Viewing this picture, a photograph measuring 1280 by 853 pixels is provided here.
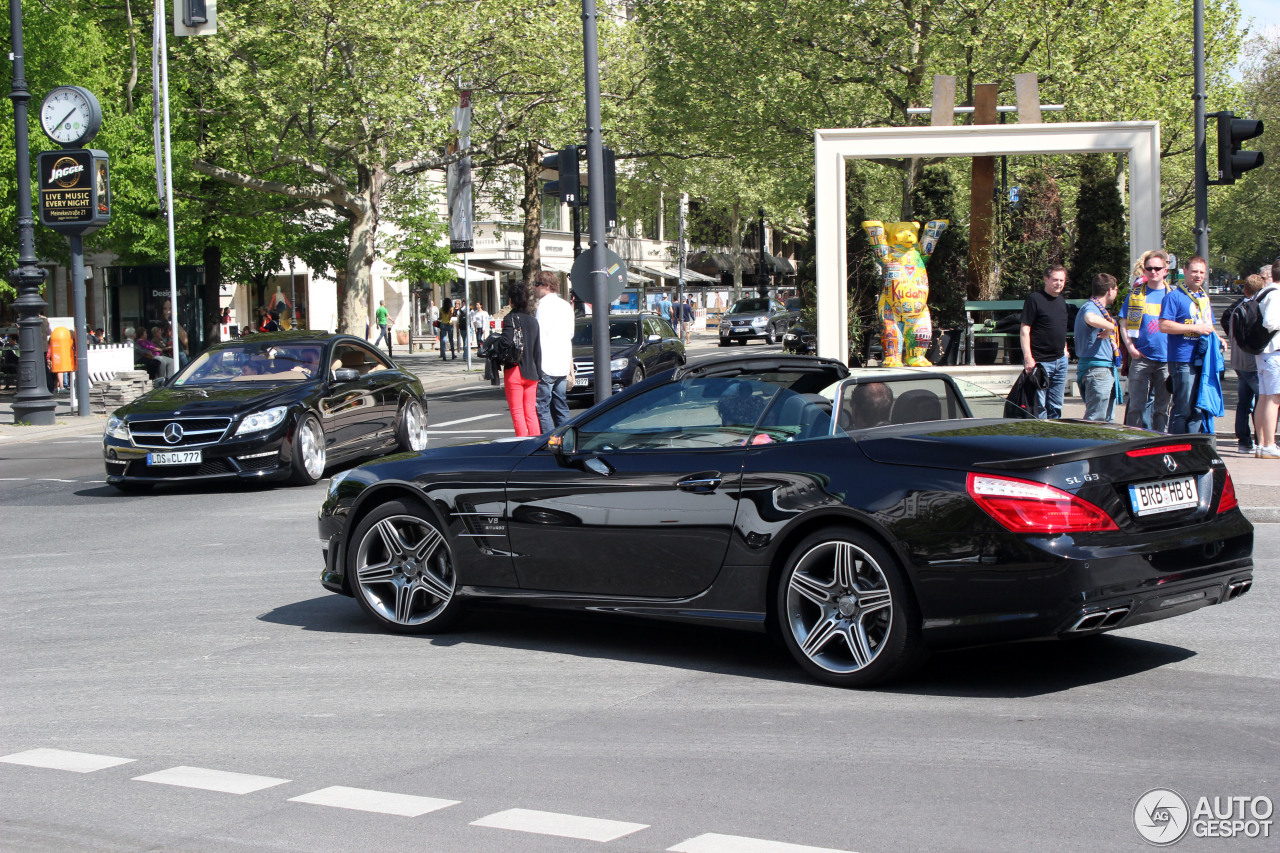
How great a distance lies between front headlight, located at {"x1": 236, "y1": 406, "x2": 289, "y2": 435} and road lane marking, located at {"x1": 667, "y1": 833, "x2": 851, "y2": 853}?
395 inches

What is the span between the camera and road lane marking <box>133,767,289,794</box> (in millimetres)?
4797

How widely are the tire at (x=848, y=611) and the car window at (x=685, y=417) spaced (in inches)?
24.8

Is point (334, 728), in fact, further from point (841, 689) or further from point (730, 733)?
point (841, 689)

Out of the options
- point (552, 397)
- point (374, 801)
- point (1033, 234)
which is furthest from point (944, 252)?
point (374, 801)

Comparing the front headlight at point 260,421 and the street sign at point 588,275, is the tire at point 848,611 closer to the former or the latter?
the front headlight at point 260,421

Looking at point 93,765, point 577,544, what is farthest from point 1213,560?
point 93,765

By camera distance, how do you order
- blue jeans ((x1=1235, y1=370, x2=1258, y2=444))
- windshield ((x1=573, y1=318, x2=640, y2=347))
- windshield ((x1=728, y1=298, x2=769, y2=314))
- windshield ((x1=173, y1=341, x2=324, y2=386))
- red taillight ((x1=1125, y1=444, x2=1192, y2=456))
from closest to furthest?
1. red taillight ((x1=1125, y1=444, x2=1192, y2=456))
2. blue jeans ((x1=1235, y1=370, x2=1258, y2=444))
3. windshield ((x1=173, y1=341, x2=324, y2=386))
4. windshield ((x1=573, y1=318, x2=640, y2=347))
5. windshield ((x1=728, y1=298, x2=769, y2=314))

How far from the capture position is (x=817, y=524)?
5809 millimetres

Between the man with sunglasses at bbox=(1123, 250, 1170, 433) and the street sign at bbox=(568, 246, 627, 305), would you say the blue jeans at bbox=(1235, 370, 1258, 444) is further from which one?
the street sign at bbox=(568, 246, 627, 305)

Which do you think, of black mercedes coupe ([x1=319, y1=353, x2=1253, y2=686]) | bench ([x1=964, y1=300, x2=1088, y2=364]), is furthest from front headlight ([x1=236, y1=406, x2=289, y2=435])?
bench ([x1=964, y1=300, x2=1088, y2=364])

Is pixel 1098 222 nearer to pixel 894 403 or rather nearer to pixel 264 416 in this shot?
pixel 264 416

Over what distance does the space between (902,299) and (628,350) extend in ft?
19.1

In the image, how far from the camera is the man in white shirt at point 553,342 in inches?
568

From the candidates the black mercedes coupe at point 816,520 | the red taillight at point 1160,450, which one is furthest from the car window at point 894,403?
the red taillight at point 1160,450
